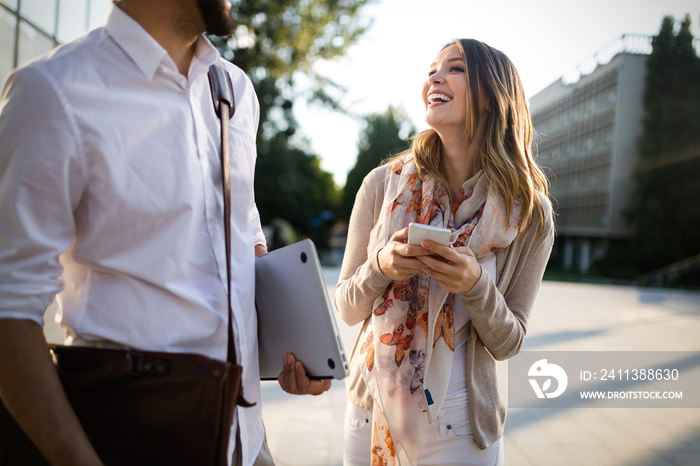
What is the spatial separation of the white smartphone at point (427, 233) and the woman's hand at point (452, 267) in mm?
16

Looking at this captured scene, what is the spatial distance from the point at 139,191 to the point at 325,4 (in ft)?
53.3

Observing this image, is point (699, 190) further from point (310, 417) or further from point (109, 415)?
point (109, 415)

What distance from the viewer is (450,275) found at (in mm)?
1771

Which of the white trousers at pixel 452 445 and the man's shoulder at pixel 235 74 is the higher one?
the man's shoulder at pixel 235 74

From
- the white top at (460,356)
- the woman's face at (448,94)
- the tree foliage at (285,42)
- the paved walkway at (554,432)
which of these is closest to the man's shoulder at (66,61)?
the woman's face at (448,94)

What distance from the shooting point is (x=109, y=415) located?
3.76 feet

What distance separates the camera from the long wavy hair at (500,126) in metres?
2.10

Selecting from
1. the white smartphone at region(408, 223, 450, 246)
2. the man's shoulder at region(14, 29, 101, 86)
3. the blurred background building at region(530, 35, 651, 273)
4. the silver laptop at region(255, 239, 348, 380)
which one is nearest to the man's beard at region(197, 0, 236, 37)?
the man's shoulder at region(14, 29, 101, 86)

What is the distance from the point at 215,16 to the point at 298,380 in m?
0.98

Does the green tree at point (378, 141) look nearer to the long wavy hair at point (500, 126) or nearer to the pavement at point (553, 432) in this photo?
the pavement at point (553, 432)

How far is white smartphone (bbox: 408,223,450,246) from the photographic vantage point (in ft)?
5.47

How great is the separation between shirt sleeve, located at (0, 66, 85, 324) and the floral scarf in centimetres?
123

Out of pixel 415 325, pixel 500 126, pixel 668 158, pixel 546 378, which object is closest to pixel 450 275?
pixel 415 325

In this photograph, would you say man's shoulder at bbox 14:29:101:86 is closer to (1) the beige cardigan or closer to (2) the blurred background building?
(1) the beige cardigan
